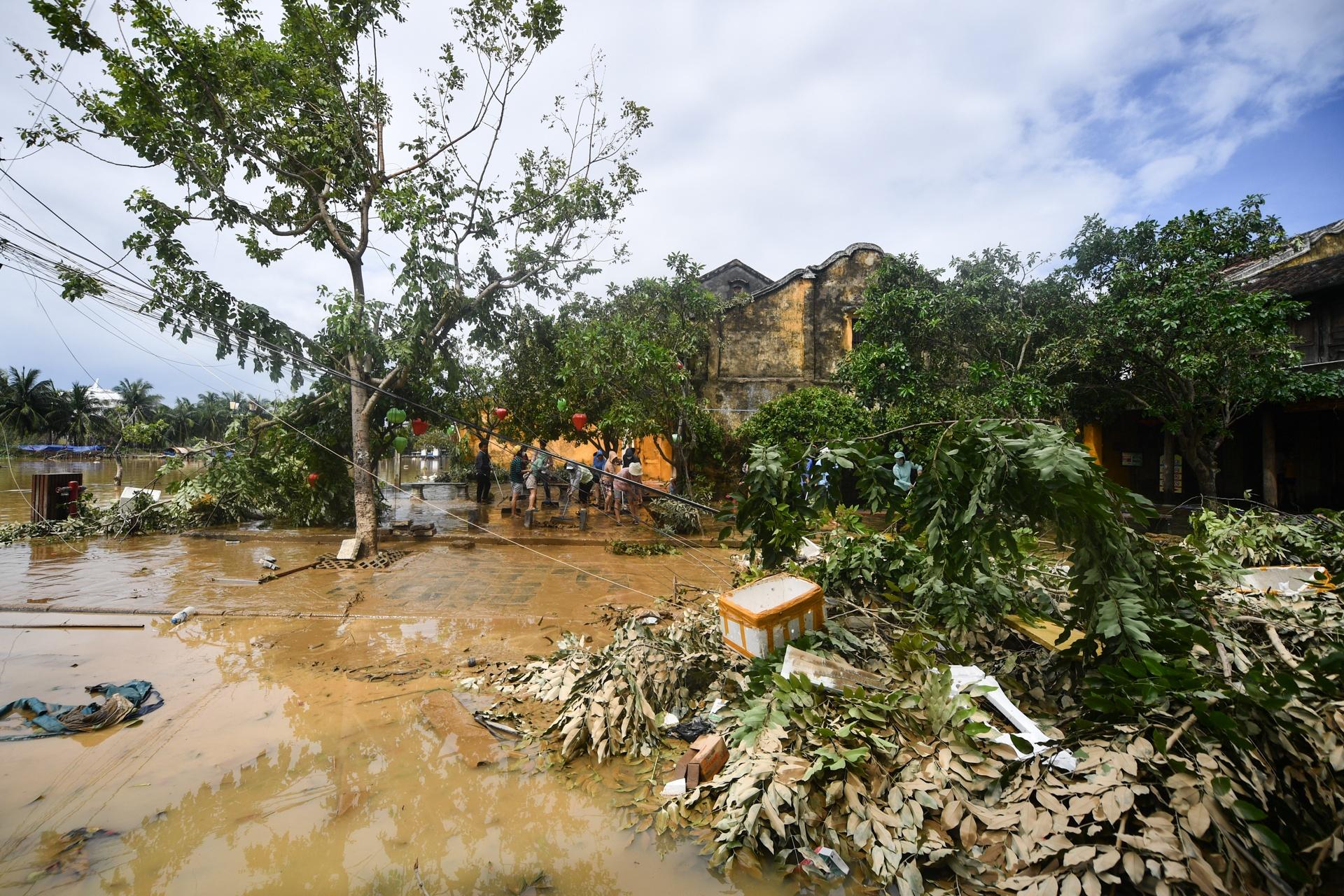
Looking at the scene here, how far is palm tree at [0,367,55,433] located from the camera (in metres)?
34.0

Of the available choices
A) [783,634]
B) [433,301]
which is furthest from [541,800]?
[433,301]

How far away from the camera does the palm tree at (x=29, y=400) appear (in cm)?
3399

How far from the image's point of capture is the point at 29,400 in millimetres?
35906

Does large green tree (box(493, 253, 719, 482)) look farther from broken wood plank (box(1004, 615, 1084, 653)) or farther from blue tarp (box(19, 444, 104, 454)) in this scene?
blue tarp (box(19, 444, 104, 454))

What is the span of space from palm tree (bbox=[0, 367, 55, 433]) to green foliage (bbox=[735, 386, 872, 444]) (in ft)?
141

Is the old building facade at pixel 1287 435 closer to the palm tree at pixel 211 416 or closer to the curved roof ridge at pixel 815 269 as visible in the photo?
the curved roof ridge at pixel 815 269

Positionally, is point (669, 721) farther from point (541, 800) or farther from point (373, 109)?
point (373, 109)

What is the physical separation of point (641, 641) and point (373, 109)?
33.7 feet

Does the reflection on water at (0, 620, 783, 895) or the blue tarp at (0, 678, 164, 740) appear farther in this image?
the blue tarp at (0, 678, 164, 740)

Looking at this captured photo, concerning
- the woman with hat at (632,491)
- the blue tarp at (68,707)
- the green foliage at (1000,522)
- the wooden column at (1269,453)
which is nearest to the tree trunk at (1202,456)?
the wooden column at (1269,453)

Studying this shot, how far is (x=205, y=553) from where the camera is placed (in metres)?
10.4

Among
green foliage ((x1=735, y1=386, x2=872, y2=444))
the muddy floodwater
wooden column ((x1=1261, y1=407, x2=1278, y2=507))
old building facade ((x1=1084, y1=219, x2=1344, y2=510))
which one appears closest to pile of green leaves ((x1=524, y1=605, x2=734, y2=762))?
the muddy floodwater

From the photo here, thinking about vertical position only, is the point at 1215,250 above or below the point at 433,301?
above

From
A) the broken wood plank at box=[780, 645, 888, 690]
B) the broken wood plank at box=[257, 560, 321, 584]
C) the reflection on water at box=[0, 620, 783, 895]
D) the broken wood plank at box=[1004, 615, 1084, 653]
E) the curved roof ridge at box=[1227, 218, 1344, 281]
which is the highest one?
the curved roof ridge at box=[1227, 218, 1344, 281]
